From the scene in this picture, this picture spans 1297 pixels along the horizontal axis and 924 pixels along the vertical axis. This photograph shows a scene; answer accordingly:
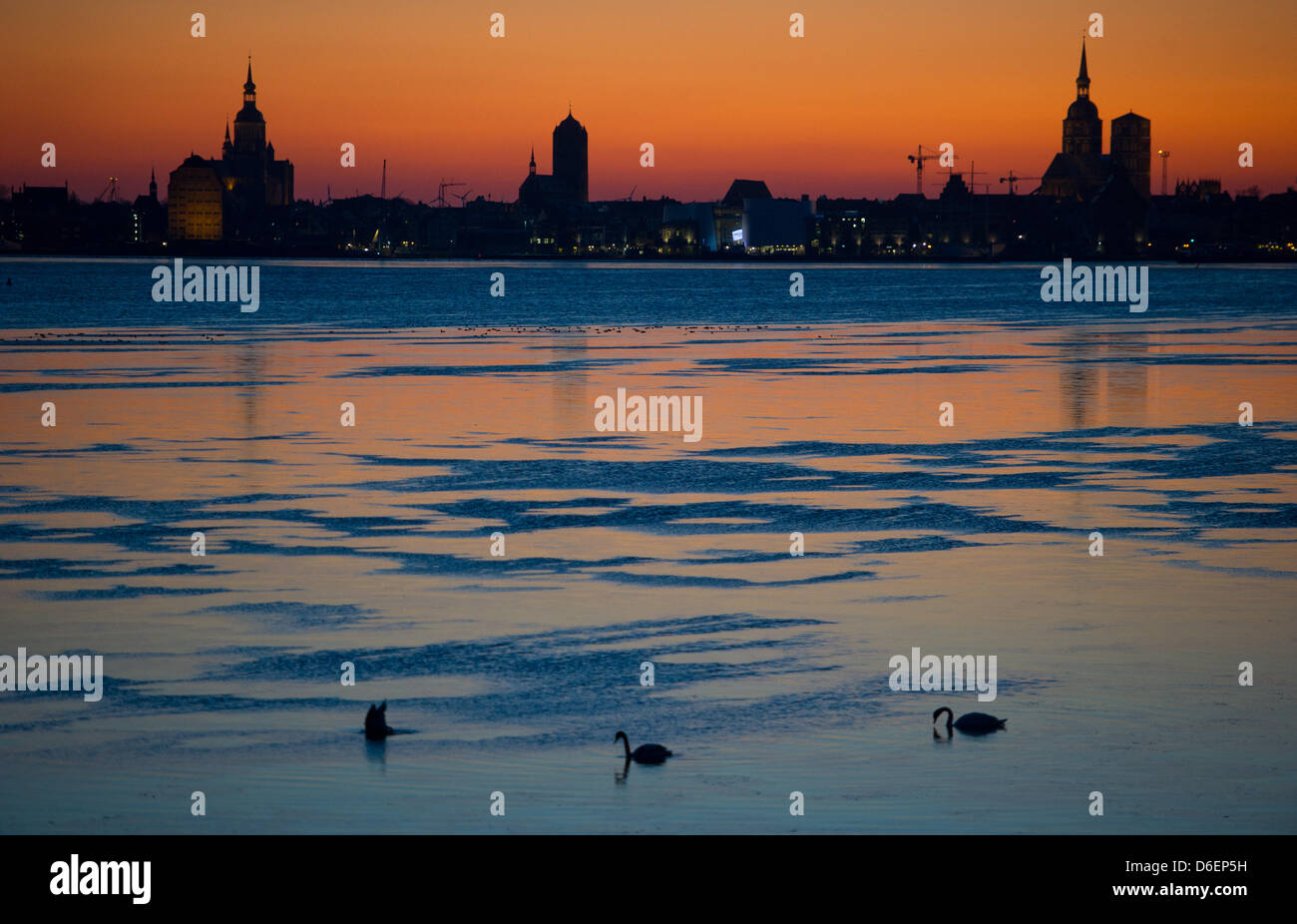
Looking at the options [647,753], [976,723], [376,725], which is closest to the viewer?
[647,753]

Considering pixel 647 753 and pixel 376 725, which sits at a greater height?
pixel 376 725

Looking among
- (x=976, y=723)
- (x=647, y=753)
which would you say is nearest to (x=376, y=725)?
(x=647, y=753)

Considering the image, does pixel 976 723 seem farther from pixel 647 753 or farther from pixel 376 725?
pixel 376 725

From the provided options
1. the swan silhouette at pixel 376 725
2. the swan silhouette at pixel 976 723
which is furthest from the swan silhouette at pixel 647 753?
the swan silhouette at pixel 976 723

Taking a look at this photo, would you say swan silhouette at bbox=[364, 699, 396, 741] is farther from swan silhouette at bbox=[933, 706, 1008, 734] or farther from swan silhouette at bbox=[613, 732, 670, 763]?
swan silhouette at bbox=[933, 706, 1008, 734]

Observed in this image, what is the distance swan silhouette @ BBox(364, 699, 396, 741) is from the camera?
41.1 ft

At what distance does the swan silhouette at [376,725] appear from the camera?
12.5 m

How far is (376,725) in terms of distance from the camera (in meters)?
12.5

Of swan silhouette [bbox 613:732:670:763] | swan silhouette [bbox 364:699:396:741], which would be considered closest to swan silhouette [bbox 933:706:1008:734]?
swan silhouette [bbox 613:732:670:763]

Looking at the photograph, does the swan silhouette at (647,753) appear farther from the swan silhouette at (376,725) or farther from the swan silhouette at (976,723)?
the swan silhouette at (976,723)

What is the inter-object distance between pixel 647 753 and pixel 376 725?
202 centimetres
